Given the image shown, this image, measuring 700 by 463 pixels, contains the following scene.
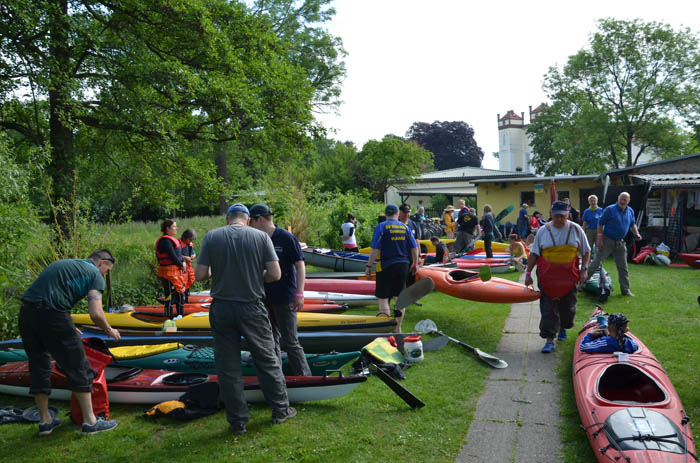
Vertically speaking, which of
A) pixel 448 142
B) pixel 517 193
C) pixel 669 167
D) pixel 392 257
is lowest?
pixel 392 257

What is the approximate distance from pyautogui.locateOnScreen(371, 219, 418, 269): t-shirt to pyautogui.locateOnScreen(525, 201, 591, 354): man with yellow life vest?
157cm

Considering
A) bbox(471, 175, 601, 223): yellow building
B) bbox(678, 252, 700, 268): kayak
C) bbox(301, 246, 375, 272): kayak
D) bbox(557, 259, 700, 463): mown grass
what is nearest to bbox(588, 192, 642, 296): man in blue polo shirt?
bbox(557, 259, 700, 463): mown grass

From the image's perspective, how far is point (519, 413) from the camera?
411 centimetres

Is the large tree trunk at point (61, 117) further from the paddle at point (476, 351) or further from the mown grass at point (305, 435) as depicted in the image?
the paddle at point (476, 351)

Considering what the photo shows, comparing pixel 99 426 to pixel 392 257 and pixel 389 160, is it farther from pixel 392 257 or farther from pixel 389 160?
pixel 389 160

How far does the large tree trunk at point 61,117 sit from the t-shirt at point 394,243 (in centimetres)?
567

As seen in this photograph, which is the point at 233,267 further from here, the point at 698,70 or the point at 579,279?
the point at 698,70

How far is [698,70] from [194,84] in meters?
34.4

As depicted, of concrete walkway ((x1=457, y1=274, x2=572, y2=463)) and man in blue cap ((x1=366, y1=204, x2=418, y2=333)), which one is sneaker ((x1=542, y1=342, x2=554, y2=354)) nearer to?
concrete walkway ((x1=457, y1=274, x2=572, y2=463))

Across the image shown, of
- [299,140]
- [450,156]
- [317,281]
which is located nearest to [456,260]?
[317,281]

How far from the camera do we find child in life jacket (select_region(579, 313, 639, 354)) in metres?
4.37

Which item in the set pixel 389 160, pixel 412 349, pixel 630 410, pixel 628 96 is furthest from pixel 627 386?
pixel 628 96

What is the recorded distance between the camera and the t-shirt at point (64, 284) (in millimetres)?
3732

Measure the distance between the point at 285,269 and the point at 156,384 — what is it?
1637mm
